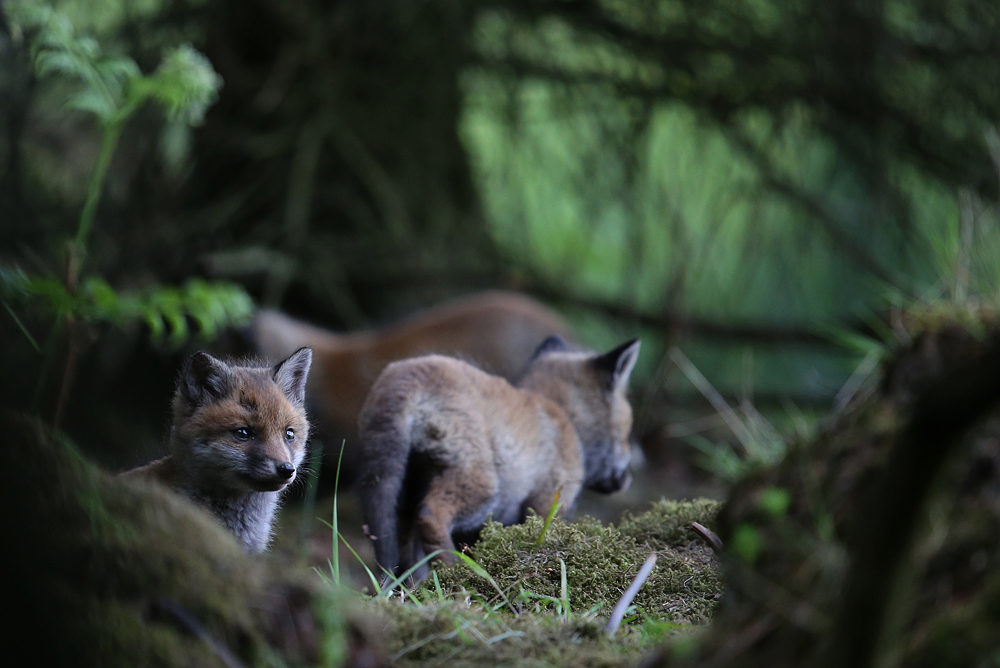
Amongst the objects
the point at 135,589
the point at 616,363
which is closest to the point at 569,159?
the point at 616,363

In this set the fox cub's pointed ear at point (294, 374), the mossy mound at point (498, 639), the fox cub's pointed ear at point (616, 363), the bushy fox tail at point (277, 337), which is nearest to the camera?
the mossy mound at point (498, 639)

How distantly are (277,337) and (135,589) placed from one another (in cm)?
518

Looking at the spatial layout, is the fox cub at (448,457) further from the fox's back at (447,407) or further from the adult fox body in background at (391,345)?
the adult fox body in background at (391,345)

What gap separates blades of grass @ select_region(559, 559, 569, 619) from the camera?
250 cm

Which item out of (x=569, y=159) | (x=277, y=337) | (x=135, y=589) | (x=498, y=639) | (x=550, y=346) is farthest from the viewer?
(x=569, y=159)

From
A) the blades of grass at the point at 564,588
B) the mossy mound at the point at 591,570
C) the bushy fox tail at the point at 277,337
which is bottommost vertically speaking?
the bushy fox tail at the point at 277,337

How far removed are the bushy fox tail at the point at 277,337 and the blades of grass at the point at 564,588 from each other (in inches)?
152

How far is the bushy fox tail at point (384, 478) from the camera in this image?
3.44m

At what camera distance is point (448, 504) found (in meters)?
3.49

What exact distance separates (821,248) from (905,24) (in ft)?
6.85

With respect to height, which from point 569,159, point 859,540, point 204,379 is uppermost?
point 859,540

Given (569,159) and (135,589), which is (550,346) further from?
(135,589)

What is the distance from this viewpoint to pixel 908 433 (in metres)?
1.18

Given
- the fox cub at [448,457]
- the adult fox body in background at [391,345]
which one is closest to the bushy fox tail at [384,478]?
the fox cub at [448,457]
